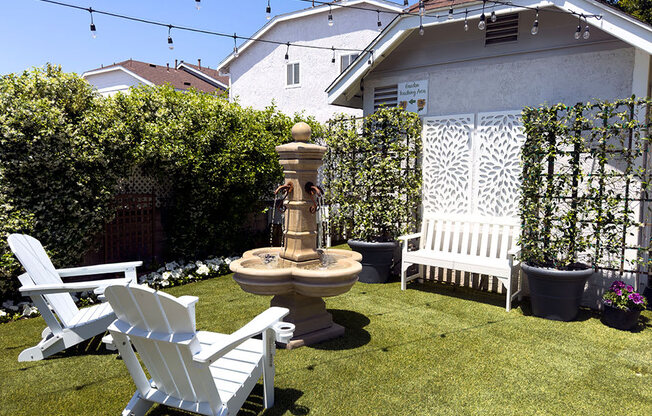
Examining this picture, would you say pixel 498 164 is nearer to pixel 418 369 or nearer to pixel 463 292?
pixel 463 292

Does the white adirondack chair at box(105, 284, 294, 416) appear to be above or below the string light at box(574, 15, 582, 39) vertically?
below

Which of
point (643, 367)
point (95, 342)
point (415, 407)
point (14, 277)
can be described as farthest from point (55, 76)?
point (643, 367)

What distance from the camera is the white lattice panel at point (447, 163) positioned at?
239 inches

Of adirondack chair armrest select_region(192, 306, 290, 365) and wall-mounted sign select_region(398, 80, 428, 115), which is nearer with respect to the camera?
adirondack chair armrest select_region(192, 306, 290, 365)

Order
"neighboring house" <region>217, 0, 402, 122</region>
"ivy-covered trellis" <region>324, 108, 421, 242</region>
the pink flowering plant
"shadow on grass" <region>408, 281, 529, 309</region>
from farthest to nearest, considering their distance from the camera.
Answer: "neighboring house" <region>217, 0, 402, 122</region> → "ivy-covered trellis" <region>324, 108, 421, 242</region> → "shadow on grass" <region>408, 281, 529, 309</region> → the pink flowering plant

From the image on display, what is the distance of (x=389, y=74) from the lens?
6.92 metres

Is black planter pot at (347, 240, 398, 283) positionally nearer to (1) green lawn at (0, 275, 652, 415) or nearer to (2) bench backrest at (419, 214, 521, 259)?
(2) bench backrest at (419, 214, 521, 259)

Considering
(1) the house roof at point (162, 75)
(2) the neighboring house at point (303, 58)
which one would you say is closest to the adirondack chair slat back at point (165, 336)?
(2) the neighboring house at point (303, 58)

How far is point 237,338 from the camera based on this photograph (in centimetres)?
240

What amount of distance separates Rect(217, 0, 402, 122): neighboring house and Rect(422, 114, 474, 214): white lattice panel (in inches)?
239

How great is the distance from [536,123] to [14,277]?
642cm

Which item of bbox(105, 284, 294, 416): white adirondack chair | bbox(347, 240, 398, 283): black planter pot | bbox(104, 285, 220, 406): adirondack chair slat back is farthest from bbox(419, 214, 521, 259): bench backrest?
bbox(104, 285, 220, 406): adirondack chair slat back

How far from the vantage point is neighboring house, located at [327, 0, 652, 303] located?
4996mm

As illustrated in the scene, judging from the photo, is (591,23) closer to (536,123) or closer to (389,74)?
(536,123)
